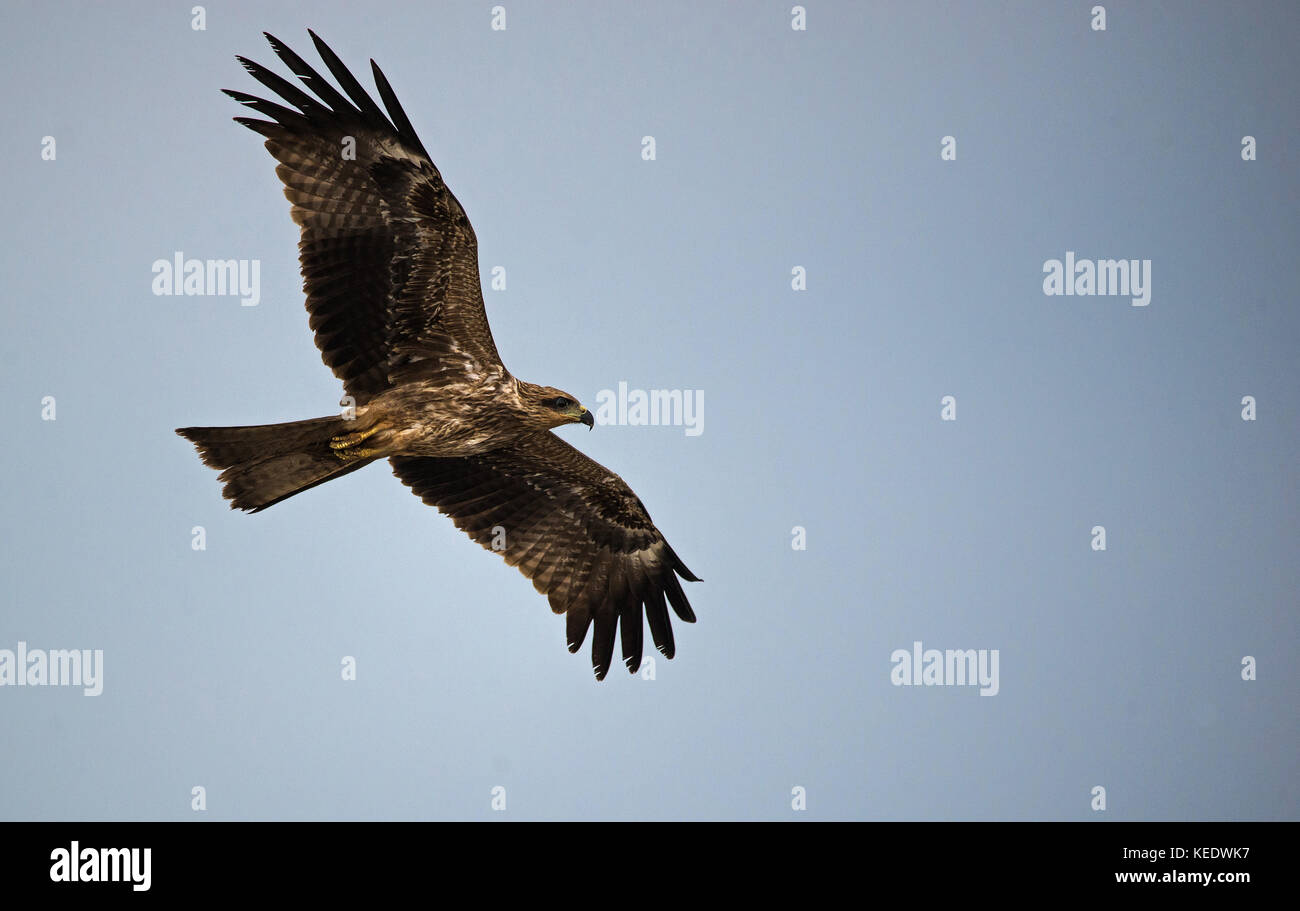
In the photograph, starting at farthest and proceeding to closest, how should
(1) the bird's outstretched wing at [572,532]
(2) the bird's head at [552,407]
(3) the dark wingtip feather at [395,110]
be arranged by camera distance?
(1) the bird's outstretched wing at [572,532] < (2) the bird's head at [552,407] < (3) the dark wingtip feather at [395,110]

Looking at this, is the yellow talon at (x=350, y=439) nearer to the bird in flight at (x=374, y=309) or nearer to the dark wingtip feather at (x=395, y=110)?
the bird in flight at (x=374, y=309)

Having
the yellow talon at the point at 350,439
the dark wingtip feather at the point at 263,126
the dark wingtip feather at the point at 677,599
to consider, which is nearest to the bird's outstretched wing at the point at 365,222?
the dark wingtip feather at the point at 263,126

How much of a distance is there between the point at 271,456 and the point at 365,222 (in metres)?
1.83

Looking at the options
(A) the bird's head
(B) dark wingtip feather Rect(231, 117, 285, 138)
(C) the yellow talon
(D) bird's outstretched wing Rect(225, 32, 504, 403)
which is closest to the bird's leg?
(C) the yellow talon

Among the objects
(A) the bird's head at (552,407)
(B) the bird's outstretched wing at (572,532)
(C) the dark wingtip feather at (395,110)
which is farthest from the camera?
(B) the bird's outstretched wing at (572,532)

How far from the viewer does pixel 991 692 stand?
15.5 meters

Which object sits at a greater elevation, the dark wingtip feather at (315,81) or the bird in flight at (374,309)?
the dark wingtip feather at (315,81)

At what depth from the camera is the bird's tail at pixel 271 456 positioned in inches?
366

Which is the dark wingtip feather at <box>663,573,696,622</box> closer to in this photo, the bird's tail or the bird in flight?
the bird in flight

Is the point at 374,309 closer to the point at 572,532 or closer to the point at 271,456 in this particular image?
the point at 271,456

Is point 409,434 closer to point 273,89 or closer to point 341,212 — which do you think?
point 341,212

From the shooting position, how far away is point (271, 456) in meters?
9.46

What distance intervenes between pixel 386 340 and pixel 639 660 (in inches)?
147

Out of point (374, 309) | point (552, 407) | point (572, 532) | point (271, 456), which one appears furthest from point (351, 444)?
point (572, 532)
